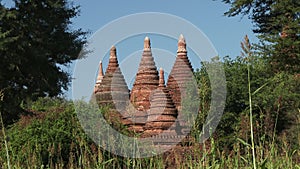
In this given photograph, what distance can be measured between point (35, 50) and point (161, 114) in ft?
49.7

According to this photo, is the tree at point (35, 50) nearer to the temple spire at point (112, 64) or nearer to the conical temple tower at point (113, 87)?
the conical temple tower at point (113, 87)

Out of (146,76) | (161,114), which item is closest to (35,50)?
(161,114)

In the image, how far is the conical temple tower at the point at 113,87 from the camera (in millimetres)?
28375

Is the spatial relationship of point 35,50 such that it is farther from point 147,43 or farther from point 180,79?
point 147,43

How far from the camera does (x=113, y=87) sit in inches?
1206

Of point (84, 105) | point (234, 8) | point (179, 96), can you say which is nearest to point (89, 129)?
point (84, 105)

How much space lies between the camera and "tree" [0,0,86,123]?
409 inches

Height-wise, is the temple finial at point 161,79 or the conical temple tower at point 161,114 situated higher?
the temple finial at point 161,79

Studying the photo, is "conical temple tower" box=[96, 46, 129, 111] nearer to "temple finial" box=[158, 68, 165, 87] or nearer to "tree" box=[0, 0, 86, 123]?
"temple finial" box=[158, 68, 165, 87]

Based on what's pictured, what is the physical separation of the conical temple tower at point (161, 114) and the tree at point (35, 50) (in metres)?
11.5

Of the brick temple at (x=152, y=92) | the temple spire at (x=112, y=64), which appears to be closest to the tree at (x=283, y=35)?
the brick temple at (x=152, y=92)

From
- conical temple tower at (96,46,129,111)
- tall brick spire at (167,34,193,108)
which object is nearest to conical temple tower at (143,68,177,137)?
tall brick spire at (167,34,193,108)

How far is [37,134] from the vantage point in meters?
12.7

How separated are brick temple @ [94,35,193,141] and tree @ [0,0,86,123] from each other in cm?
1015
